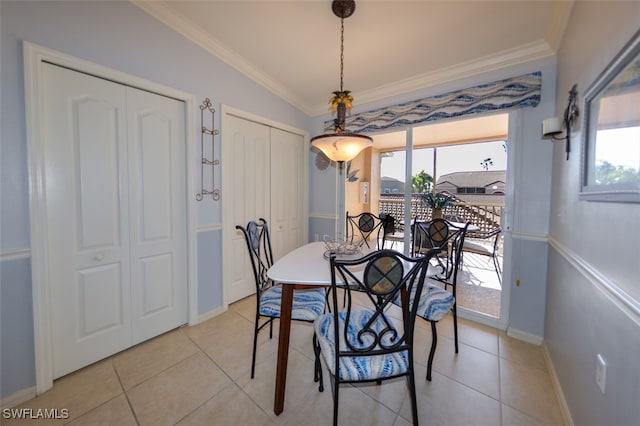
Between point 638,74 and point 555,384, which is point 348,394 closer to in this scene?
point 555,384

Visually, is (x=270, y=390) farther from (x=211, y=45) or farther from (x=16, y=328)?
(x=211, y=45)

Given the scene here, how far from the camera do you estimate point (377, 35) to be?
82.0 inches

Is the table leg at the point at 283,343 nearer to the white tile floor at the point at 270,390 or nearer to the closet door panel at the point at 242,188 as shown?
the white tile floor at the point at 270,390

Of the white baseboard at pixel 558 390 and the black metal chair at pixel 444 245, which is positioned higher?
the black metal chair at pixel 444 245

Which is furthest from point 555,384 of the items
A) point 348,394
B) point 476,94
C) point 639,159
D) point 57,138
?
point 57,138

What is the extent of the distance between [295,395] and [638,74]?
6.95 feet

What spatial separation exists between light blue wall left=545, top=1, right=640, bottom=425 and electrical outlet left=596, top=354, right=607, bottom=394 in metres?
0.03

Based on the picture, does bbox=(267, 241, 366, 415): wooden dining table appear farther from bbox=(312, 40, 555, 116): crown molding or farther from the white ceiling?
bbox=(312, 40, 555, 116): crown molding

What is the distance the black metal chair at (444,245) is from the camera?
1889mm

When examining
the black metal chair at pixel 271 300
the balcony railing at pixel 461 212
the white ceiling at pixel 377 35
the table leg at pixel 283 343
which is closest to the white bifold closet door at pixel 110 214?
the white ceiling at pixel 377 35

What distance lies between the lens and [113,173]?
1.85 metres

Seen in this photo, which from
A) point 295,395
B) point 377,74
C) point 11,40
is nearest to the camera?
point 11,40

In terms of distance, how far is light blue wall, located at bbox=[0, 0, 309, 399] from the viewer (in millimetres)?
1405

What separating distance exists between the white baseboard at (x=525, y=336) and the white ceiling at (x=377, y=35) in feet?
7.80
